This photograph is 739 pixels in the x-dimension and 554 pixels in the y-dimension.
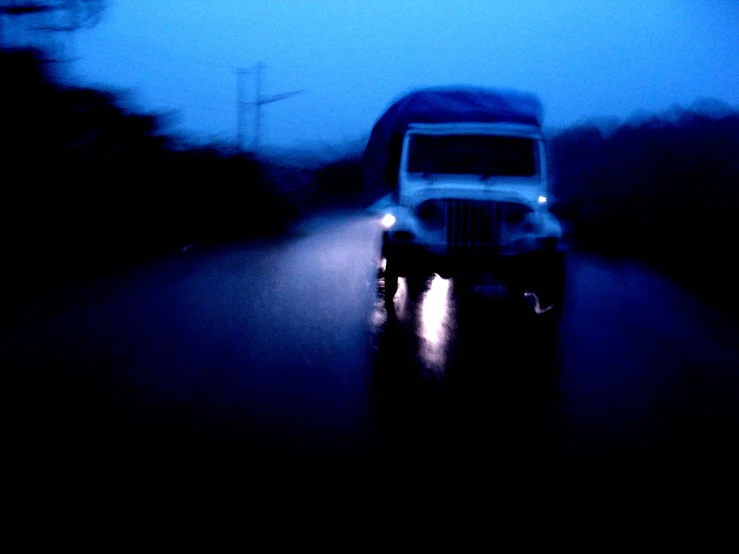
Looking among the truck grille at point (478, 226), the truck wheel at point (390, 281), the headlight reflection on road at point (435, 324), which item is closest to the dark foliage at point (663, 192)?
the headlight reflection on road at point (435, 324)

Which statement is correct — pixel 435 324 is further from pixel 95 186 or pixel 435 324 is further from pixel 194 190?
pixel 194 190

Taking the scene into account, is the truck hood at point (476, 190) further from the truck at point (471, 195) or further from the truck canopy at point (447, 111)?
the truck canopy at point (447, 111)

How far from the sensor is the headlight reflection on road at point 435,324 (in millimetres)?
7023

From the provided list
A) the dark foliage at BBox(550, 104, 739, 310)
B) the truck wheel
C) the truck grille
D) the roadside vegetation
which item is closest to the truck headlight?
the truck wheel

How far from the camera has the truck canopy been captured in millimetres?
10414

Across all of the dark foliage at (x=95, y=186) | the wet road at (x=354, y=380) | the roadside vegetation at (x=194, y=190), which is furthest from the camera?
the dark foliage at (x=95, y=186)

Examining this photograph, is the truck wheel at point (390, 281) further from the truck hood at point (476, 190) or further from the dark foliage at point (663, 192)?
the dark foliage at point (663, 192)

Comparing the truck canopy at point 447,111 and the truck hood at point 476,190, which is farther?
the truck canopy at point 447,111

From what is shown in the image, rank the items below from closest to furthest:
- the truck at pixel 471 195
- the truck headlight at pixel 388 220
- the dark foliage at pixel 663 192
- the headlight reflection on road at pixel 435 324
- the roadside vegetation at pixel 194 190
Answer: the headlight reflection on road at pixel 435 324, the truck at pixel 471 195, the truck headlight at pixel 388 220, the roadside vegetation at pixel 194 190, the dark foliage at pixel 663 192

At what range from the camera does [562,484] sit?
4035 mm

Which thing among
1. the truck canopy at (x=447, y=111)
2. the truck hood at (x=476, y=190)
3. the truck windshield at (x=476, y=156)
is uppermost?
the truck canopy at (x=447, y=111)

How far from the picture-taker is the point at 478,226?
9328mm

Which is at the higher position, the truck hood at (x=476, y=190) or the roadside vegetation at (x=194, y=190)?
the truck hood at (x=476, y=190)

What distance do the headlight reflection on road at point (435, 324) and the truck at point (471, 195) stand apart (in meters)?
0.48
